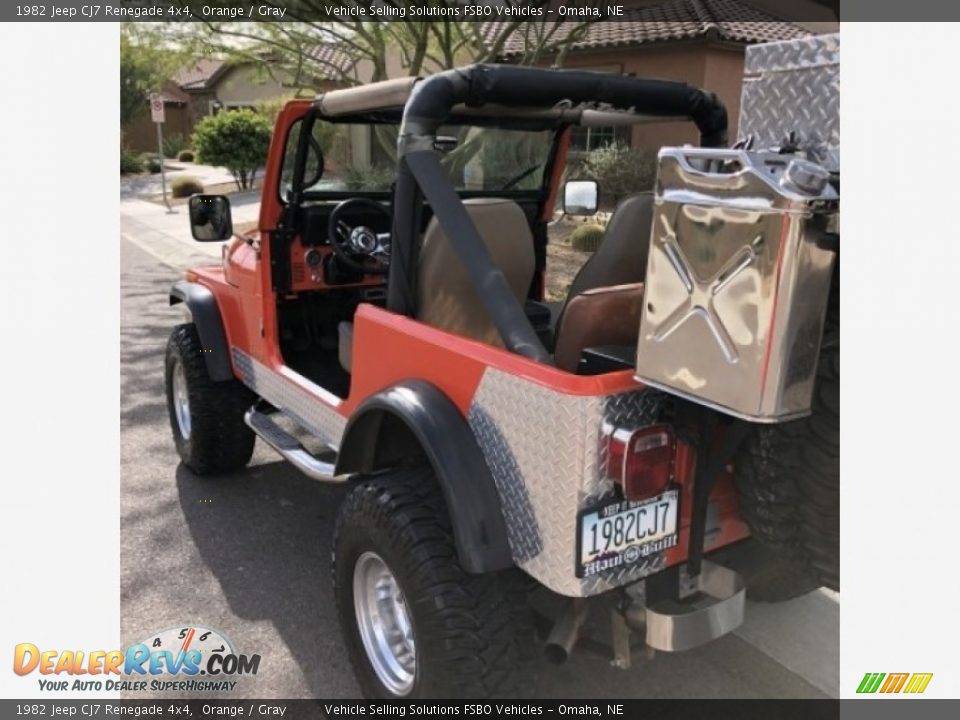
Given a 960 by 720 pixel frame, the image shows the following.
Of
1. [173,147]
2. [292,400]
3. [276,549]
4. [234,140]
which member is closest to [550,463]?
[292,400]

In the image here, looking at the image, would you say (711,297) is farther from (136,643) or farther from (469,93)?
(136,643)

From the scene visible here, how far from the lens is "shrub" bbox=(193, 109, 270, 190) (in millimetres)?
20781

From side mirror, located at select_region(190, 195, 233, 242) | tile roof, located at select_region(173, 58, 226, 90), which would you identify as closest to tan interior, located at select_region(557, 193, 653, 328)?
side mirror, located at select_region(190, 195, 233, 242)

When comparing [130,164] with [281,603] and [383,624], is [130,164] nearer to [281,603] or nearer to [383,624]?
[281,603]

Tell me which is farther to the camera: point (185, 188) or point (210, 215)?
point (185, 188)

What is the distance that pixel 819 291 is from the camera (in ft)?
5.26

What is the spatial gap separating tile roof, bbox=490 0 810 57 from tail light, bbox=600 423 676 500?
426 inches

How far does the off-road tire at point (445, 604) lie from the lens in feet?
7.02

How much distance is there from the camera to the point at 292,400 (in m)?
3.54

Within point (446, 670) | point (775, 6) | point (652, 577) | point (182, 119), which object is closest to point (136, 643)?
point (446, 670)

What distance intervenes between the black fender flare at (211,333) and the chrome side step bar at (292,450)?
261 millimetres

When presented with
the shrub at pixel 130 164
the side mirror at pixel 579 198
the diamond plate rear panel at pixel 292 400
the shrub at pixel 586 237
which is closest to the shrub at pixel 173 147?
the shrub at pixel 130 164

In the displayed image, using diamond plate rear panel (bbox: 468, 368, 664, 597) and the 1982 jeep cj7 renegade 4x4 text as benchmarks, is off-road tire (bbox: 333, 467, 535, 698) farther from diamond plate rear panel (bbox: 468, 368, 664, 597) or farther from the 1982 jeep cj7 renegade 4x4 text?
diamond plate rear panel (bbox: 468, 368, 664, 597)

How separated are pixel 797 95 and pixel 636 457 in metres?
1.04
